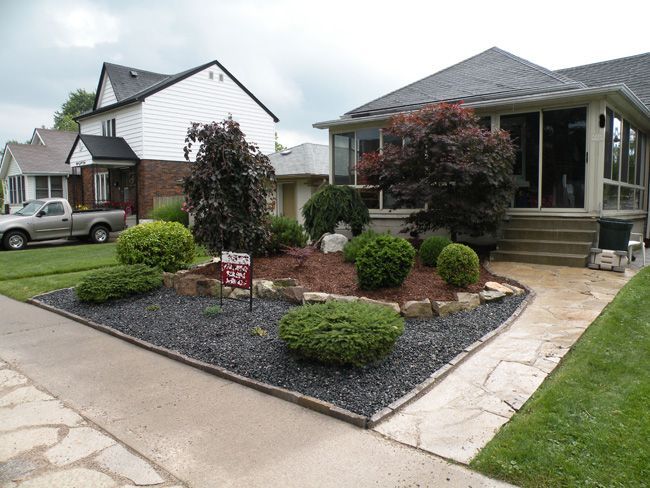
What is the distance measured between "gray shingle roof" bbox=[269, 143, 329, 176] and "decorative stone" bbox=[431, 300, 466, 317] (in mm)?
12977

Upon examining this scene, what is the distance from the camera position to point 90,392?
3.91 m

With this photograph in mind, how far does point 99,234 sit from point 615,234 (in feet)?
50.3

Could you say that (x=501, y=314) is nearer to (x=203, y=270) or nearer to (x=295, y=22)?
(x=203, y=270)

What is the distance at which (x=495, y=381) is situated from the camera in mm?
3877

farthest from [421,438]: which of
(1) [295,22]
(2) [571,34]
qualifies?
(2) [571,34]

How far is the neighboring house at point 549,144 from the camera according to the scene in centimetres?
A: 911

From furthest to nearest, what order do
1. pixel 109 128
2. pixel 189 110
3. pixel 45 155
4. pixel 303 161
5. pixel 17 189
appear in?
1. pixel 17 189
2. pixel 45 155
3. pixel 109 128
4. pixel 189 110
5. pixel 303 161

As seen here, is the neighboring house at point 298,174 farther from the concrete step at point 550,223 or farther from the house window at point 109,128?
the concrete step at point 550,223

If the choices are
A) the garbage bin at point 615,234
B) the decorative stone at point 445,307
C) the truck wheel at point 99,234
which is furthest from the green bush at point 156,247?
the truck wheel at point 99,234

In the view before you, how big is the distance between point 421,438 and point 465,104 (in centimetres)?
899

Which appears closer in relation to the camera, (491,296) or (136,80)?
(491,296)

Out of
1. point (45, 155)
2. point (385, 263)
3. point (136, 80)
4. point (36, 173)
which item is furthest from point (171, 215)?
point (45, 155)

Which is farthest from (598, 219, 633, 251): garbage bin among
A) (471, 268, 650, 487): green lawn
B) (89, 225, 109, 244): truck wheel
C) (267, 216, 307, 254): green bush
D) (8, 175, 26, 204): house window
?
(8, 175, 26, 204): house window

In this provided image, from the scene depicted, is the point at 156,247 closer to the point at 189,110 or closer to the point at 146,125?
the point at 146,125
